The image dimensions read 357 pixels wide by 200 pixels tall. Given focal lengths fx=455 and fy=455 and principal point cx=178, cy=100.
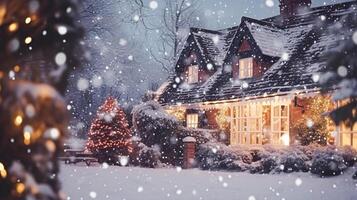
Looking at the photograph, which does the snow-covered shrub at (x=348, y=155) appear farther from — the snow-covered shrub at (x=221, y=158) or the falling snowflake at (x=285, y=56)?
the falling snowflake at (x=285, y=56)

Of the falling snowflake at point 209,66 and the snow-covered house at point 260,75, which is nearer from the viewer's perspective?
the snow-covered house at point 260,75

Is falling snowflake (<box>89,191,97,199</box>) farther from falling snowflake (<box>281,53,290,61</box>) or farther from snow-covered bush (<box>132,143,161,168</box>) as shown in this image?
falling snowflake (<box>281,53,290,61</box>)

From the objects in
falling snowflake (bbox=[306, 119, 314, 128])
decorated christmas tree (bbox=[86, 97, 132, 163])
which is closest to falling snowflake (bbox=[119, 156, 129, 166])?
decorated christmas tree (bbox=[86, 97, 132, 163])

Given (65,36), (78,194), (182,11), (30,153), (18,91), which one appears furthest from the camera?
(182,11)

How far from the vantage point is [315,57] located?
20.4m

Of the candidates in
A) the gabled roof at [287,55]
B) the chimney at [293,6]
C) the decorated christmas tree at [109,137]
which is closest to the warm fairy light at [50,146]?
the gabled roof at [287,55]

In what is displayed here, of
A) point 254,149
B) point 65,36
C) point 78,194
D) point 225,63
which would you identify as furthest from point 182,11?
point 65,36

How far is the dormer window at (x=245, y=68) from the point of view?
74.8 ft

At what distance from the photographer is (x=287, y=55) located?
72.7 ft

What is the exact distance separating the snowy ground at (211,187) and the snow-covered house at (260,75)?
15.8 feet

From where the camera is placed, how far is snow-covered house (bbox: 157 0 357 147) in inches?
790

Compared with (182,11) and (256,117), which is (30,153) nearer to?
(256,117)

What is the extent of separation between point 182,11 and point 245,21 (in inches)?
Result: 702

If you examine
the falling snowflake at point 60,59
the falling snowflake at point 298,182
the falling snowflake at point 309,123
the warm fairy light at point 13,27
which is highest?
the warm fairy light at point 13,27
